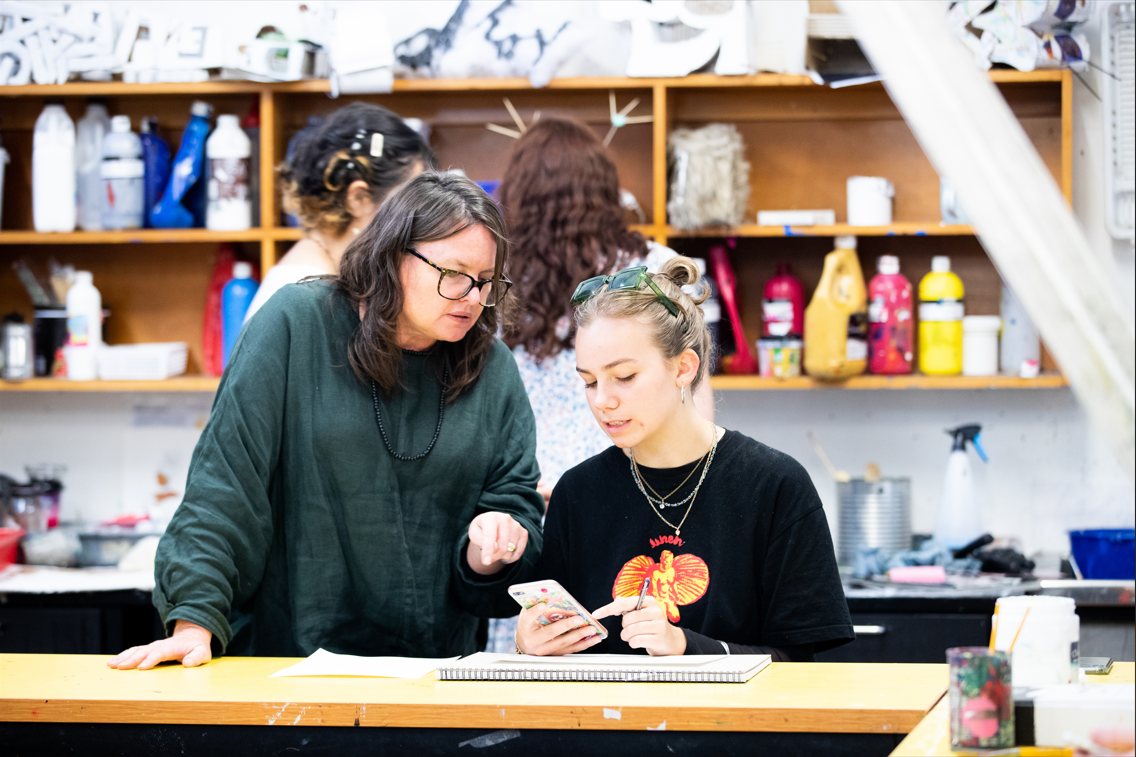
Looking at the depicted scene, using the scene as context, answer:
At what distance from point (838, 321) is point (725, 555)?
1620mm

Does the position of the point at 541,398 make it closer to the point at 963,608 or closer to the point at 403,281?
the point at 403,281

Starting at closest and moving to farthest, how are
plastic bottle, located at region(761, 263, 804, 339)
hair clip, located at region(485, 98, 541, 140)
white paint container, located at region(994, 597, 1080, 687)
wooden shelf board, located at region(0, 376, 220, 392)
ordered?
1. white paint container, located at region(994, 597, 1080, 687)
2. plastic bottle, located at region(761, 263, 804, 339)
3. wooden shelf board, located at region(0, 376, 220, 392)
4. hair clip, located at region(485, 98, 541, 140)

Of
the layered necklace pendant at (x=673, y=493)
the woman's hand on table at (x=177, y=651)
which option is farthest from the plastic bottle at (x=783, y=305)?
the woman's hand on table at (x=177, y=651)

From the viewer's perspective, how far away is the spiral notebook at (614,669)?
1.45m

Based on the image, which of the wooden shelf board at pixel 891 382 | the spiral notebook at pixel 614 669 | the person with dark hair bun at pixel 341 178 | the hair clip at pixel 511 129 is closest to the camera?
the spiral notebook at pixel 614 669

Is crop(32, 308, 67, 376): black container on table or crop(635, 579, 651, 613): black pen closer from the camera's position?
crop(635, 579, 651, 613): black pen

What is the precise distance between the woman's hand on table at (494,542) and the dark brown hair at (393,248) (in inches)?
11.5

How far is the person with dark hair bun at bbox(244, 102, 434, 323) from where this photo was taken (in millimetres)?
2346

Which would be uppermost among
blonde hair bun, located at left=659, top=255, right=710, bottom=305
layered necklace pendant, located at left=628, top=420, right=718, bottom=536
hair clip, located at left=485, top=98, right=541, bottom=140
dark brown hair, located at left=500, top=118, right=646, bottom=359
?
hair clip, located at left=485, top=98, right=541, bottom=140

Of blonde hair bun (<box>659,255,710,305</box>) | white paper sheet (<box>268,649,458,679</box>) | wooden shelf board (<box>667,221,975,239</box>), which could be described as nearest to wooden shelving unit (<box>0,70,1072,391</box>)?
wooden shelf board (<box>667,221,975,239</box>)

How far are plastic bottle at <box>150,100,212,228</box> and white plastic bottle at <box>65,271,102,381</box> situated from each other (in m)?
0.34

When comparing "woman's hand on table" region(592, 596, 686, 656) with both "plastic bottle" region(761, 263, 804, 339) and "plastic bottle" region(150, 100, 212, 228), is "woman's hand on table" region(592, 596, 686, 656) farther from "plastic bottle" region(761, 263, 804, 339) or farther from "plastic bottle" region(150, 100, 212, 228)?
"plastic bottle" region(150, 100, 212, 228)

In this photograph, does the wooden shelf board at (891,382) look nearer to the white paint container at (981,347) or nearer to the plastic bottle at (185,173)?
the white paint container at (981,347)

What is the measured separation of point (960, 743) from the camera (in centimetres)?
114
